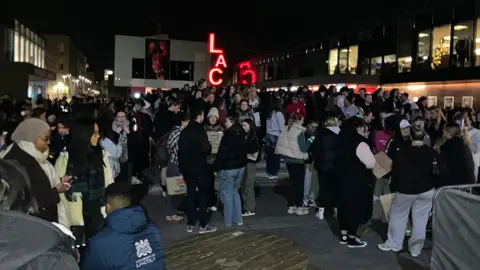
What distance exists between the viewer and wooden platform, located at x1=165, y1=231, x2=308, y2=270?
15.2ft

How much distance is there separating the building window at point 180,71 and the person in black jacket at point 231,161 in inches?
1113

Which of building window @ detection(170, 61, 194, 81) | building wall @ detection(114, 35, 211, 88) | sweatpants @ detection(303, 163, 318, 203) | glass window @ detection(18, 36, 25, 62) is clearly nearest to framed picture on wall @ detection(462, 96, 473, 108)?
sweatpants @ detection(303, 163, 318, 203)

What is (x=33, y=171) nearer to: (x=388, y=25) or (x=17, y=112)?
(x=17, y=112)

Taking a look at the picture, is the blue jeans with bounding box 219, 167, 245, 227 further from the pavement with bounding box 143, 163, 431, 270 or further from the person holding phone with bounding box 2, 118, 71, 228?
the person holding phone with bounding box 2, 118, 71, 228

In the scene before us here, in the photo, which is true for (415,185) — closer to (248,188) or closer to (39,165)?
(248,188)

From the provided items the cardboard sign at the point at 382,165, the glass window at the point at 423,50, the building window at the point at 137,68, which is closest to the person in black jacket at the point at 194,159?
the cardboard sign at the point at 382,165

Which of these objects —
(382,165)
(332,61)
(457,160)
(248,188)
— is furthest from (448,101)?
(248,188)

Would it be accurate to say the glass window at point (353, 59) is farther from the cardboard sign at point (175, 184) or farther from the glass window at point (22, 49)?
the glass window at point (22, 49)

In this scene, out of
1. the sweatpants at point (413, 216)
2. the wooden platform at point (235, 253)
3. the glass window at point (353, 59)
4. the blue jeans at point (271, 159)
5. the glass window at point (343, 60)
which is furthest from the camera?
the glass window at point (343, 60)

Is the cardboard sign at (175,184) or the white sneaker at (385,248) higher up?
the cardboard sign at (175,184)

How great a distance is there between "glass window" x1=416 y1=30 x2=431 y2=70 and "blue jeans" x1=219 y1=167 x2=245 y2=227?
22.3 m

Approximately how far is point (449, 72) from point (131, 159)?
18.8 m

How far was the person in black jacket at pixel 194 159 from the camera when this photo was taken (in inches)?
291

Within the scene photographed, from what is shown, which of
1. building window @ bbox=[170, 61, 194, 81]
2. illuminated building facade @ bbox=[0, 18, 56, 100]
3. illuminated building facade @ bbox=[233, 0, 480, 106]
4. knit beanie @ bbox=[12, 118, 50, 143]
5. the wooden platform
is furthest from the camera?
illuminated building facade @ bbox=[0, 18, 56, 100]
